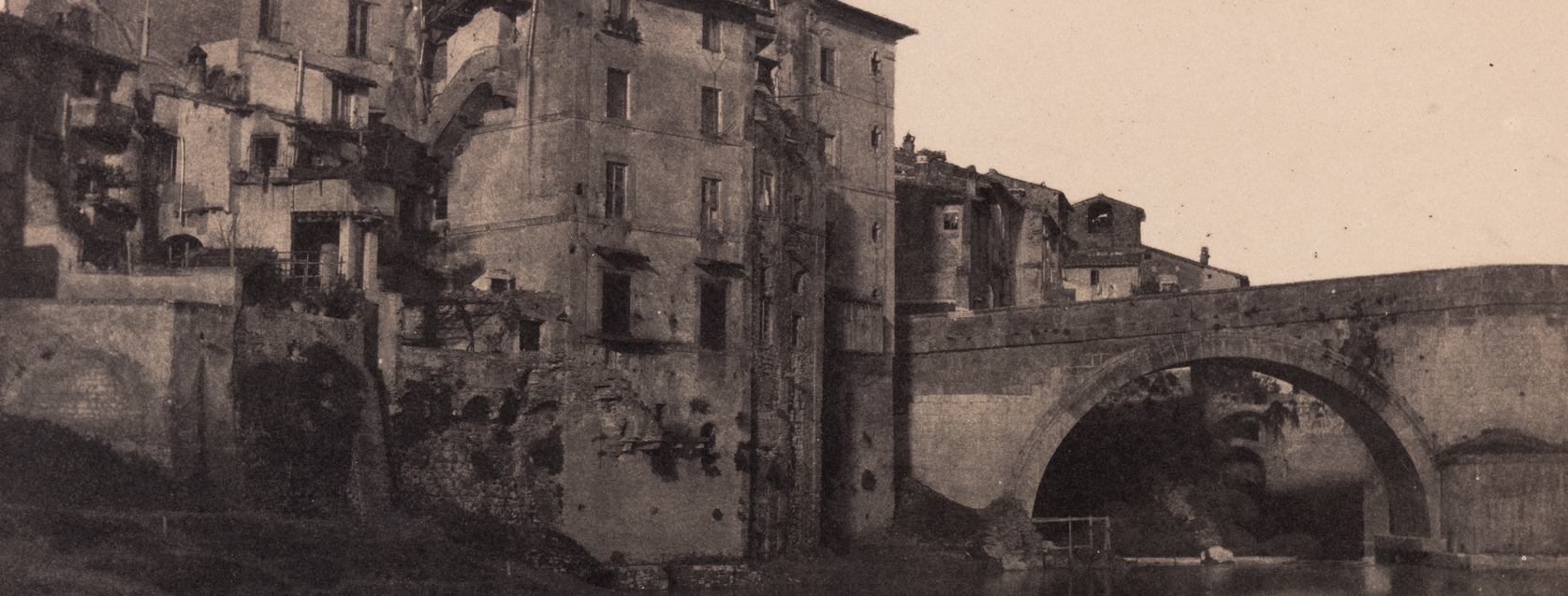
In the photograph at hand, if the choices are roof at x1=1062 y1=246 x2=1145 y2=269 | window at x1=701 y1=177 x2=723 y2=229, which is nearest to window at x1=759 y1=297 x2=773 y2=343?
window at x1=701 y1=177 x2=723 y2=229

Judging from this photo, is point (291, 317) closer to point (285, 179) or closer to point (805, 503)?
point (285, 179)

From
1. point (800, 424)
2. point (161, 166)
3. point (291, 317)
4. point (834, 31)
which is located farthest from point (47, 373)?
point (834, 31)

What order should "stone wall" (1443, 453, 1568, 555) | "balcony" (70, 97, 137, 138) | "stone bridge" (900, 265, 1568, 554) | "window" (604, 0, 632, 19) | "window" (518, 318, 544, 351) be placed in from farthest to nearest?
1. "stone bridge" (900, 265, 1568, 554)
2. "stone wall" (1443, 453, 1568, 555)
3. "window" (604, 0, 632, 19)
4. "window" (518, 318, 544, 351)
5. "balcony" (70, 97, 137, 138)

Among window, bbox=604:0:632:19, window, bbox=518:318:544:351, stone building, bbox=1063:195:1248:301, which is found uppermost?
window, bbox=604:0:632:19

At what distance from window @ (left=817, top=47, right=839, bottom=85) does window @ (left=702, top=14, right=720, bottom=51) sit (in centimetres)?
915

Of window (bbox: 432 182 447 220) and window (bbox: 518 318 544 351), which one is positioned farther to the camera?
window (bbox: 432 182 447 220)

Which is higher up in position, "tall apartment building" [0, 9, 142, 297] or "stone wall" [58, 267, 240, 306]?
"tall apartment building" [0, 9, 142, 297]

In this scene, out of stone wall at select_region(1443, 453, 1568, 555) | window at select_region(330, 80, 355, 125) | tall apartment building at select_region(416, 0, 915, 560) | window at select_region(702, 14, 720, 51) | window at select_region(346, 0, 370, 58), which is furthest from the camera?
window at select_region(346, 0, 370, 58)

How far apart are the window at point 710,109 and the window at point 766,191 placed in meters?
2.21

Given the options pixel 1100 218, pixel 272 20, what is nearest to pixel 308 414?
pixel 272 20

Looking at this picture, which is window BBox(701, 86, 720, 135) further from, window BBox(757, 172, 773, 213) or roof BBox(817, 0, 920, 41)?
roof BBox(817, 0, 920, 41)

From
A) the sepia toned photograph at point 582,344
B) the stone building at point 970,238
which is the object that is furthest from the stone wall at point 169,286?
the stone building at point 970,238

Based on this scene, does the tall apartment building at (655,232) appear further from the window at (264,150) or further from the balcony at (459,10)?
the window at (264,150)

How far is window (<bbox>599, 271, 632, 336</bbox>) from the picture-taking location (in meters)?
42.2
